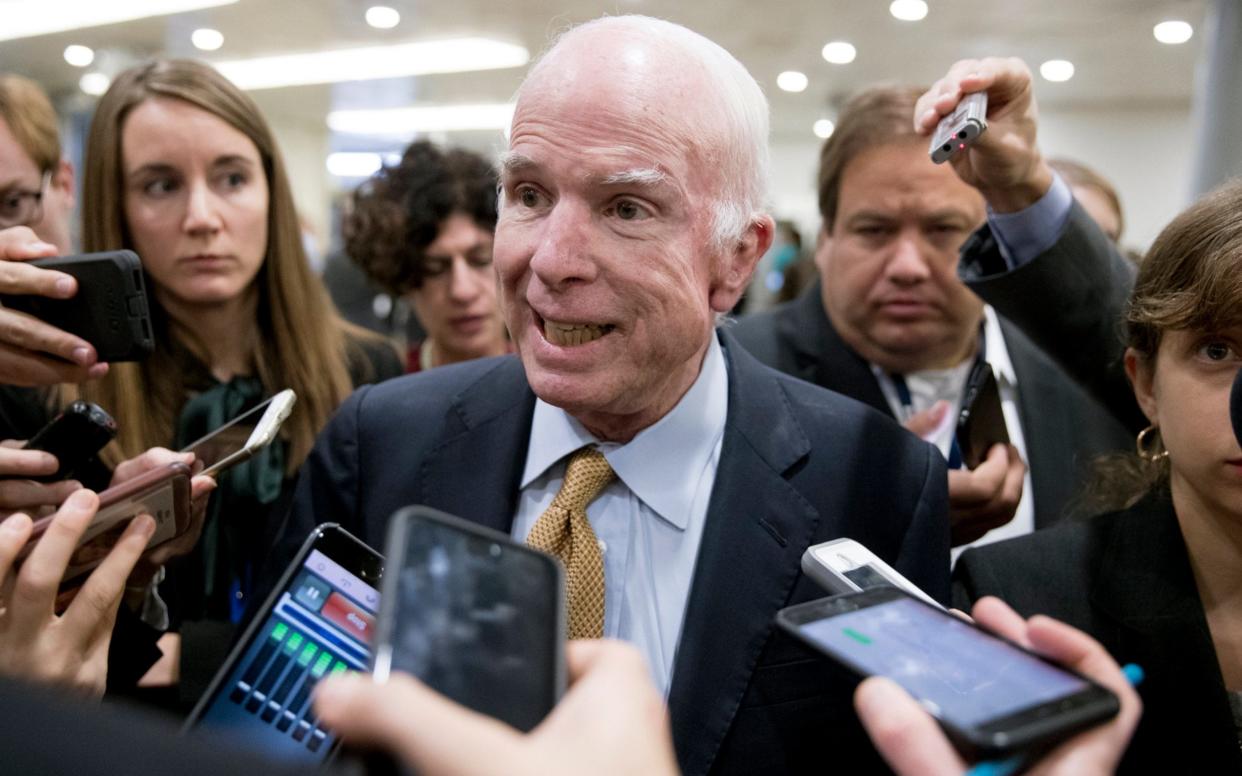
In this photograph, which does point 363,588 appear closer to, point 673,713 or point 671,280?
point 673,713

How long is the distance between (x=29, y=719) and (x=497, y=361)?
1223 millimetres

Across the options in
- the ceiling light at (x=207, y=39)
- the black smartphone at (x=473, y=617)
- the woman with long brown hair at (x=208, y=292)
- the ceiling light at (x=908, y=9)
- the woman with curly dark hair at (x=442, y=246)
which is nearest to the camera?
the black smartphone at (x=473, y=617)

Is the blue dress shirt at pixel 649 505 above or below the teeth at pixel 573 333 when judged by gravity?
below

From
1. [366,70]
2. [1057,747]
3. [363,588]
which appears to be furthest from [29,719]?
[366,70]

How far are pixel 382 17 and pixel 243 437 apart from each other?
728 cm

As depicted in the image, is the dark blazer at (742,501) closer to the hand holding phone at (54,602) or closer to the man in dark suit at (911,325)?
the hand holding phone at (54,602)

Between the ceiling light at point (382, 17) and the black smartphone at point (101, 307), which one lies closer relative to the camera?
the black smartphone at point (101, 307)

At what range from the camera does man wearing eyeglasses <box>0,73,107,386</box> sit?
129 centimetres

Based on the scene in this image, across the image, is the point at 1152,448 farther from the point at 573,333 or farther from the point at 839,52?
the point at 839,52

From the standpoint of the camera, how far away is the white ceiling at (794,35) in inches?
281

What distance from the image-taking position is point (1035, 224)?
1794mm

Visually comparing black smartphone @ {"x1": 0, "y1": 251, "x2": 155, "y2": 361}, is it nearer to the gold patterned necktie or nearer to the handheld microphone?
the gold patterned necktie

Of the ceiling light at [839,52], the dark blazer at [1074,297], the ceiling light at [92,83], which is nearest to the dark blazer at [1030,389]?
the dark blazer at [1074,297]

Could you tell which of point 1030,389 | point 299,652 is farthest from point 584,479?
point 1030,389
